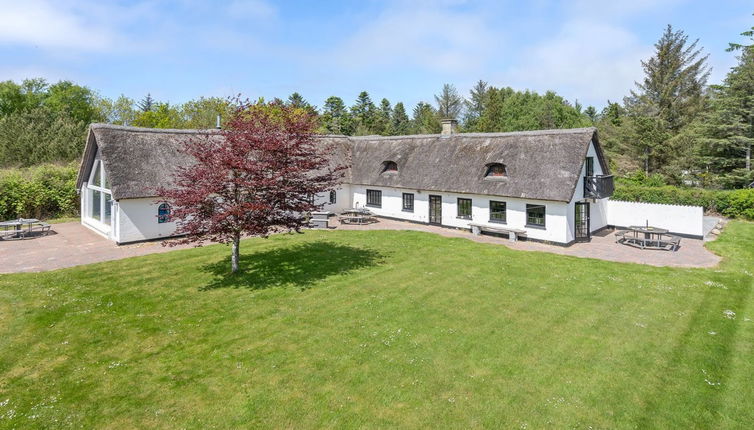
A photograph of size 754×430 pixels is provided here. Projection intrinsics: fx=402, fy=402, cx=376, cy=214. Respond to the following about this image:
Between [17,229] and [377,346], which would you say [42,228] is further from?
[377,346]

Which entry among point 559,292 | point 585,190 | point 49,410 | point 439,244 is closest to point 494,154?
point 585,190

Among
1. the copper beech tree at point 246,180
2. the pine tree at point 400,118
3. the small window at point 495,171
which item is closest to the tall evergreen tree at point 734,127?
the small window at point 495,171

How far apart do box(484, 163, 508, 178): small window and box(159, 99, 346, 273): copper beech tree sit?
11.8 m

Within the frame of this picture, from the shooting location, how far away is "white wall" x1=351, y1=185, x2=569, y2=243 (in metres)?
19.6

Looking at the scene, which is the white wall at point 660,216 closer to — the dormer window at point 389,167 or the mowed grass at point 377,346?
the mowed grass at point 377,346

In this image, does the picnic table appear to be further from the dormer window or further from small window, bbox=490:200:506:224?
small window, bbox=490:200:506:224

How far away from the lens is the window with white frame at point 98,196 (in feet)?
68.3

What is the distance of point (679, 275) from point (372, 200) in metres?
18.3

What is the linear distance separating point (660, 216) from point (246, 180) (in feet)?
69.6

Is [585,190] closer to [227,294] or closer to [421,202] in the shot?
[421,202]

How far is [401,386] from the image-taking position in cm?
746

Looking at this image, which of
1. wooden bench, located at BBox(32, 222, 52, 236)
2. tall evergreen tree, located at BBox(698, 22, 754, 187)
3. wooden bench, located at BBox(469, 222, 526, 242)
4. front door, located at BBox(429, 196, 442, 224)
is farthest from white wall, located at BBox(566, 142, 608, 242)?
wooden bench, located at BBox(32, 222, 52, 236)

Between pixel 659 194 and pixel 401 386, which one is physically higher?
pixel 659 194

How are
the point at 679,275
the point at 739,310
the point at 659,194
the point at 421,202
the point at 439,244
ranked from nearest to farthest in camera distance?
the point at 739,310 → the point at 679,275 → the point at 439,244 → the point at 421,202 → the point at 659,194
